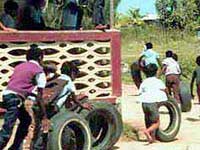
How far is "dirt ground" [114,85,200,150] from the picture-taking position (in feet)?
38.9

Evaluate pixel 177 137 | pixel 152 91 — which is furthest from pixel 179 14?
pixel 152 91

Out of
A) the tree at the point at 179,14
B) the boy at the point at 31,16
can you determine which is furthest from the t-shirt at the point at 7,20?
the tree at the point at 179,14

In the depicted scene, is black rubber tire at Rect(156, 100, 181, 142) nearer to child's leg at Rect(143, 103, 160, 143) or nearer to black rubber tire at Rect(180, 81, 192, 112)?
child's leg at Rect(143, 103, 160, 143)

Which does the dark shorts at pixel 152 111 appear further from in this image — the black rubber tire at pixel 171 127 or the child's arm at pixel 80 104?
the child's arm at pixel 80 104

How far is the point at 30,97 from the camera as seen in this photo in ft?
32.1

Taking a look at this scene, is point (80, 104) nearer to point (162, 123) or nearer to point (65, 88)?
point (65, 88)

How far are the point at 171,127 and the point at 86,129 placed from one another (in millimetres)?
3000

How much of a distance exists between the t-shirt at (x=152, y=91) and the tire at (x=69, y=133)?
2119 millimetres

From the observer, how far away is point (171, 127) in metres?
12.9

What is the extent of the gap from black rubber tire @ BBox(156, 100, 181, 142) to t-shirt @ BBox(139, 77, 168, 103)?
249 millimetres

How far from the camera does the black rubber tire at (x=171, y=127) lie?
12.5 metres

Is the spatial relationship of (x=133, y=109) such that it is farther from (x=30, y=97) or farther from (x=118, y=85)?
(x=30, y=97)

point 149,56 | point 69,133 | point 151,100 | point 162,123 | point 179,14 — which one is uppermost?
point 179,14

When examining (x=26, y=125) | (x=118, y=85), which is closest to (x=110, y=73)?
(x=118, y=85)
